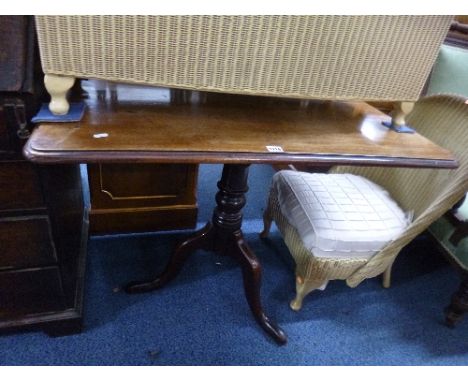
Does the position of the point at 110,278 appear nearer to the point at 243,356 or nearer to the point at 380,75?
the point at 243,356

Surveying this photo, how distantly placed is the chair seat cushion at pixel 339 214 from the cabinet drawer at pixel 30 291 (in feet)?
2.37

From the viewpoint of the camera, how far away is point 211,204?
1695 mm

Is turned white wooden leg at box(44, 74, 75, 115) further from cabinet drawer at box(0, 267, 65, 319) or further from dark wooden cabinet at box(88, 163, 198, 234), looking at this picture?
dark wooden cabinet at box(88, 163, 198, 234)

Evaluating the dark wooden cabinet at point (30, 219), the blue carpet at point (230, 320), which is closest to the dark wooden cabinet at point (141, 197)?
the blue carpet at point (230, 320)

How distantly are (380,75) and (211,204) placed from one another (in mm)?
1161

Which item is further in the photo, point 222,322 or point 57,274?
point 222,322

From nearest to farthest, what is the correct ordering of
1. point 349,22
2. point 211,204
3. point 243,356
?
point 349,22, point 243,356, point 211,204

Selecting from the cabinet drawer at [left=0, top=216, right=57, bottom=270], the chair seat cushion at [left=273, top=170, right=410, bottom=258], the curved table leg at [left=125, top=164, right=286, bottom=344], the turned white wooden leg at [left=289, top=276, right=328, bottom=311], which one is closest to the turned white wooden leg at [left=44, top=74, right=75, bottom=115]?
Result: the cabinet drawer at [left=0, top=216, right=57, bottom=270]

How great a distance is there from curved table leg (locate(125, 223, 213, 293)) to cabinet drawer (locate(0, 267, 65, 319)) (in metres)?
0.26

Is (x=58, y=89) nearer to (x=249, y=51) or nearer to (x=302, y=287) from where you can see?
(x=249, y=51)

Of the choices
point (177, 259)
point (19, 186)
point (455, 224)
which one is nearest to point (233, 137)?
point (19, 186)

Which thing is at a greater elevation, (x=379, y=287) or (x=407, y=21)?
(x=407, y=21)

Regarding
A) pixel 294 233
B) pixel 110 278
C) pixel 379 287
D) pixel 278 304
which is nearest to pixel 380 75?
pixel 294 233

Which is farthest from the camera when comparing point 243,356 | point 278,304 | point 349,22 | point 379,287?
point 379,287
